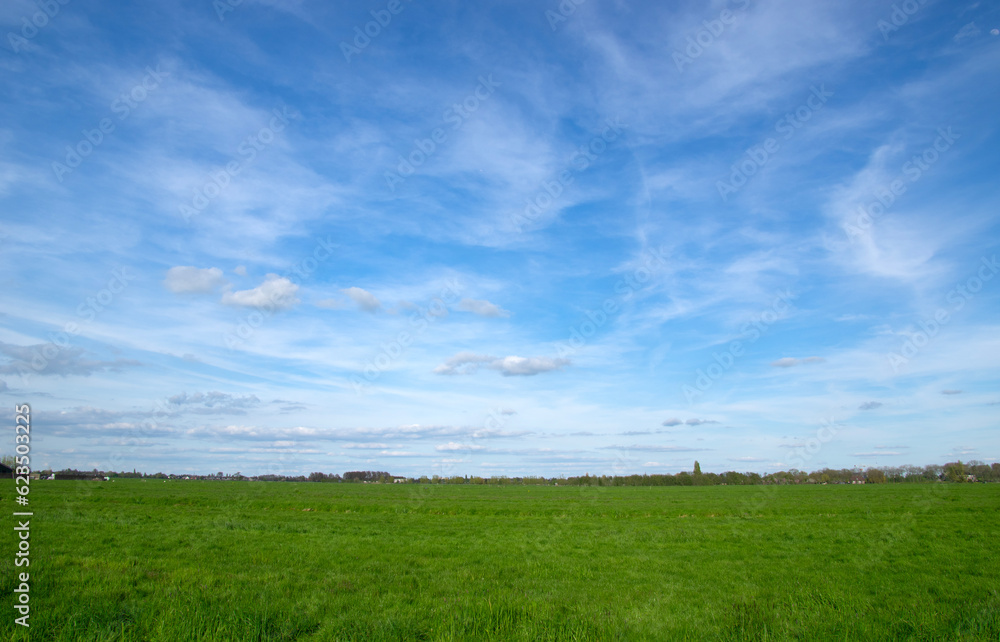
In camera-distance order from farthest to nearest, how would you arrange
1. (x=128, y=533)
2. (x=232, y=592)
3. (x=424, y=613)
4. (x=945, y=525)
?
1. (x=945, y=525)
2. (x=128, y=533)
3. (x=232, y=592)
4. (x=424, y=613)

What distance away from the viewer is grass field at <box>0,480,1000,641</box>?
8531 mm

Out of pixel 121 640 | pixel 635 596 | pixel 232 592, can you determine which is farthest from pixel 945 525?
pixel 121 640

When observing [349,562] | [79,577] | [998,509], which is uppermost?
[79,577]

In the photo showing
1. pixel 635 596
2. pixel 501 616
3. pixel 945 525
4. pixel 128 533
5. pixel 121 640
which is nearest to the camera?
pixel 121 640

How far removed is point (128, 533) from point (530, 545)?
57.1 feet

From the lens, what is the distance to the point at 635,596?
40.5 ft

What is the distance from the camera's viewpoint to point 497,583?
1355 centimetres

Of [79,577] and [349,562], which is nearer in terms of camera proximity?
[79,577]

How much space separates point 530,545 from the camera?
2169 cm

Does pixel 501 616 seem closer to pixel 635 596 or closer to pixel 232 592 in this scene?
pixel 635 596

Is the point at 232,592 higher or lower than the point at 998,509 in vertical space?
higher

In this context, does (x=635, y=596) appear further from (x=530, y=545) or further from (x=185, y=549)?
(x=185, y=549)

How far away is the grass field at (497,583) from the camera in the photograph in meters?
8.53

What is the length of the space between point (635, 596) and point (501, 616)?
476 centimetres
